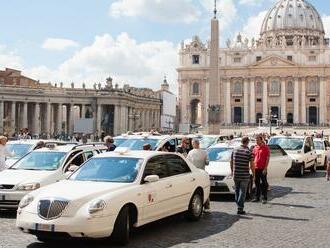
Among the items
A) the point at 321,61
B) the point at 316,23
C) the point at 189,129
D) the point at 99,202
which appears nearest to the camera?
the point at 99,202

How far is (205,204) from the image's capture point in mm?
14391

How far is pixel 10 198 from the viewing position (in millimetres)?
13461

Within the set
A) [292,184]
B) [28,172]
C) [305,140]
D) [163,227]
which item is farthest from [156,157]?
[305,140]

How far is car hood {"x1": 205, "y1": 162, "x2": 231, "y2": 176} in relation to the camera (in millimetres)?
17094

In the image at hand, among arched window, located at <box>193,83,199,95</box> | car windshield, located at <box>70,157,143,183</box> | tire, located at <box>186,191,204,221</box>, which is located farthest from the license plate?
arched window, located at <box>193,83,199,95</box>

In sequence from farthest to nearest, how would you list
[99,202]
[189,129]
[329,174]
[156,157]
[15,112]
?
[189,129], [15,112], [329,174], [156,157], [99,202]

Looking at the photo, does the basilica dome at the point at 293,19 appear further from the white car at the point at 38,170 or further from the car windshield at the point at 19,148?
the white car at the point at 38,170

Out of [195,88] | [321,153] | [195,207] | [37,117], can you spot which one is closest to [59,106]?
[37,117]

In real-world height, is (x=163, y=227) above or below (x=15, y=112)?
below

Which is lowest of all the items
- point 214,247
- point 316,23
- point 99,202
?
point 214,247

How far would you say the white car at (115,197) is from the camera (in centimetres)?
1003

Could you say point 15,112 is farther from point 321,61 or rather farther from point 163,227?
point 163,227

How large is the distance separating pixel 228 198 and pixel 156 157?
5.63 metres

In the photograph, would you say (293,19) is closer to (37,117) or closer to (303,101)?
(303,101)
